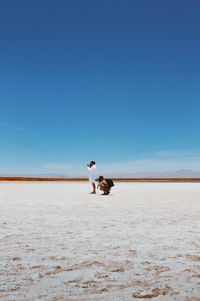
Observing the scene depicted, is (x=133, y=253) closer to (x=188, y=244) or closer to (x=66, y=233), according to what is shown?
(x=188, y=244)

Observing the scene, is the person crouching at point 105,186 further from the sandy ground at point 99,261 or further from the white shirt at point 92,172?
the sandy ground at point 99,261

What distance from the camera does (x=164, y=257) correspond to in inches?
167

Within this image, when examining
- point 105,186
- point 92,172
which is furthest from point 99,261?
point 92,172

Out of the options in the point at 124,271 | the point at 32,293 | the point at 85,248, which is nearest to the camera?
the point at 32,293

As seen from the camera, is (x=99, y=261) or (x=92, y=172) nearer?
(x=99, y=261)

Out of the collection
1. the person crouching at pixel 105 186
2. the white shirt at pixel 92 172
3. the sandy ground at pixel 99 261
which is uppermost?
the white shirt at pixel 92 172

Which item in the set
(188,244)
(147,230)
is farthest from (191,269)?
(147,230)

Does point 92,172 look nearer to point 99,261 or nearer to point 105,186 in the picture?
point 105,186

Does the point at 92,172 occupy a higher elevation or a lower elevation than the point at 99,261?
higher

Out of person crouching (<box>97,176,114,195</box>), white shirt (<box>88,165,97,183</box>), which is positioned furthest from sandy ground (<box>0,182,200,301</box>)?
white shirt (<box>88,165,97,183</box>)

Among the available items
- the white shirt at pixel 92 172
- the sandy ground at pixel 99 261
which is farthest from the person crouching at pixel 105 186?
the sandy ground at pixel 99 261

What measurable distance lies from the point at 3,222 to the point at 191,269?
5122 mm

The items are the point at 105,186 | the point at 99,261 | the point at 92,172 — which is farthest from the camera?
the point at 92,172

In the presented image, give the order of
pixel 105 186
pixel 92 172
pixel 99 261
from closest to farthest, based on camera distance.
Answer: pixel 99 261, pixel 105 186, pixel 92 172
